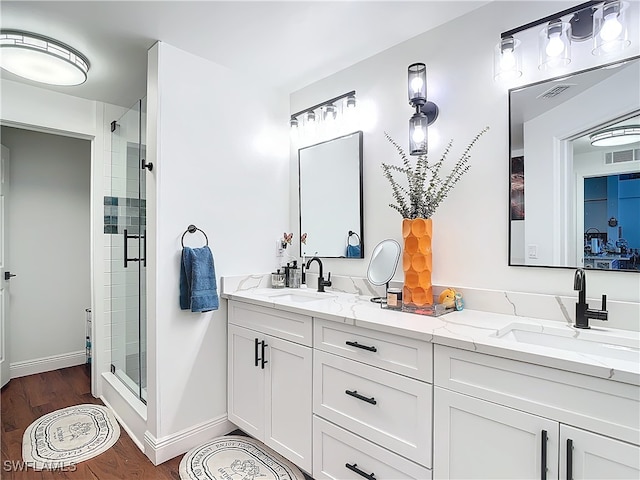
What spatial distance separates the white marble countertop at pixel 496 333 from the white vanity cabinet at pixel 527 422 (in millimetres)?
42

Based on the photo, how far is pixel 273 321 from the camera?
6.71 ft

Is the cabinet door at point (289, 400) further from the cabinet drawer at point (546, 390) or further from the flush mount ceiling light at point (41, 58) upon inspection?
the flush mount ceiling light at point (41, 58)

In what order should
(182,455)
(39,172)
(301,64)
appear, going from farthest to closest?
(39,172) → (301,64) → (182,455)

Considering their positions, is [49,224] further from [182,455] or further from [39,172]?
[182,455]

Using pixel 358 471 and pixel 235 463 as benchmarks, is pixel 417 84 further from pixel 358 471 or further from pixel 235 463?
pixel 235 463

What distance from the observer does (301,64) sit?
A: 242 cm

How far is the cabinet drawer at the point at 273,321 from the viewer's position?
187cm

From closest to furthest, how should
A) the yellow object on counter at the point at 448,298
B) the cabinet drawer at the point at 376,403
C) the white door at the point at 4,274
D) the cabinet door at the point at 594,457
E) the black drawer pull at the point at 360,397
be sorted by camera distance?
the cabinet door at the point at 594,457
the cabinet drawer at the point at 376,403
the black drawer pull at the point at 360,397
the yellow object on counter at the point at 448,298
the white door at the point at 4,274

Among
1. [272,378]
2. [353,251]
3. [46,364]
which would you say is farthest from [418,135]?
[46,364]

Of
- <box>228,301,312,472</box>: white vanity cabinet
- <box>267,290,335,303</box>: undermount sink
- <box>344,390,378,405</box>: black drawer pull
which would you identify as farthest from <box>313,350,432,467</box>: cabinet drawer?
<box>267,290,335,303</box>: undermount sink

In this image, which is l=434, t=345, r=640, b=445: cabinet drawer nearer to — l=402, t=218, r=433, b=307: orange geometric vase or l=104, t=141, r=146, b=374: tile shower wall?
l=402, t=218, r=433, b=307: orange geometric vase

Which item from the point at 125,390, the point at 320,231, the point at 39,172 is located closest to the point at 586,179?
the point at 320,231

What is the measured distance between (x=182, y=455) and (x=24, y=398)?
1717mm

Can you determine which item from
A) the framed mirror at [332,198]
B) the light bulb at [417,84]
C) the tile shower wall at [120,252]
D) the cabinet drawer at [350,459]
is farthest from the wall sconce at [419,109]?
the tile shower wall at [120,252]
